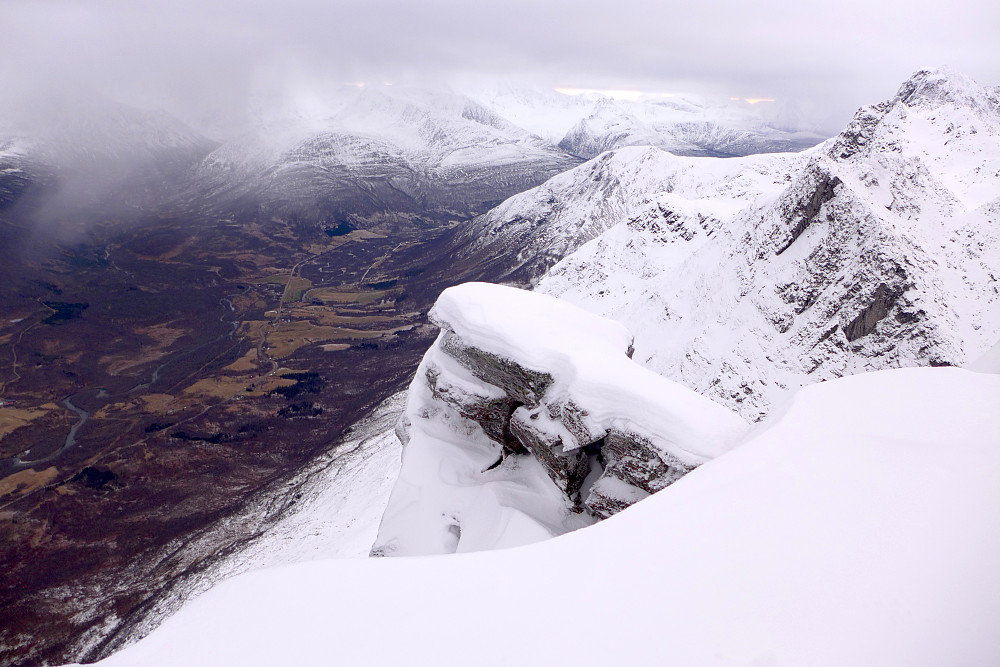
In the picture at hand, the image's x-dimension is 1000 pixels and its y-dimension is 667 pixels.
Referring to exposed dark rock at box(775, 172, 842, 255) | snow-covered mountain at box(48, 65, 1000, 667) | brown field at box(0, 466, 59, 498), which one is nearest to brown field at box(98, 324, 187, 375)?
brown field at box(0, 466, 59, 498)

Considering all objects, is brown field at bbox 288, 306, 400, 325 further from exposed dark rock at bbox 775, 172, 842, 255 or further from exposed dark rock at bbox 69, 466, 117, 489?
exposed dark rock at bbox 775, 172, 842, 255

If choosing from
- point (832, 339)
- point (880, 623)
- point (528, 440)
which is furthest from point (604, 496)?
point (832, 339)

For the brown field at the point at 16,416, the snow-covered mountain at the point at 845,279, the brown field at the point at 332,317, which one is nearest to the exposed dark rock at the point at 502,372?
the snow-covered mountain at the point at 845,279

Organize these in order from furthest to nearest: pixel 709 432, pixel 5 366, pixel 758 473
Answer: pixel 5 366 < pixel 709 432 < pixel 758 473

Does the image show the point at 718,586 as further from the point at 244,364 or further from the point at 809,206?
the point at 244,364

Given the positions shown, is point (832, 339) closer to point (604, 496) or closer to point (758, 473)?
point (604, 496)
